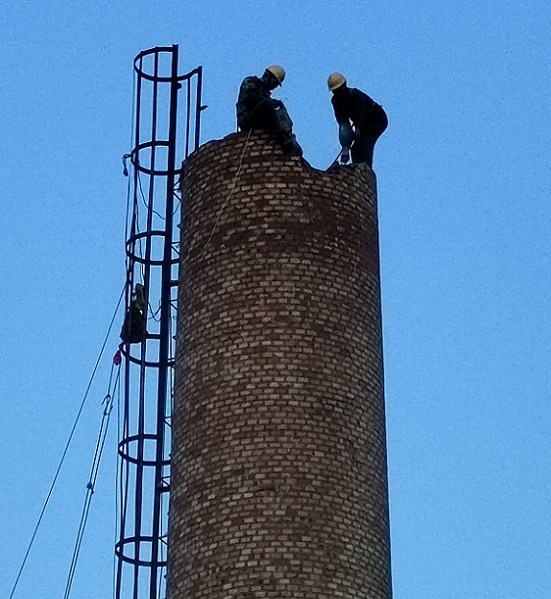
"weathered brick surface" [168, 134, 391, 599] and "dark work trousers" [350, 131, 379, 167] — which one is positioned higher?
"dark work trousers" [350, 131, 379, 167]

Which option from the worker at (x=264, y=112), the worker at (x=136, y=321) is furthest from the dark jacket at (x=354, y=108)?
the worker at (x=136, y=321)

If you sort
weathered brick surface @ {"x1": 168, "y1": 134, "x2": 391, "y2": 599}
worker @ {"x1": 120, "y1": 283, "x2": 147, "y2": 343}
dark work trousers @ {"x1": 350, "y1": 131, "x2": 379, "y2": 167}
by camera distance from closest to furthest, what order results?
weathered brick surface @ {"x1": 168, "y1": 134, "x2": 391, "y2": 599}, dark work trousers @ {"x1": 350, "y1": 131, "x2": 379, "y2": 167}, worker @ {"x1": 120, "y1": 283, "x2": 147, "y2": 343}

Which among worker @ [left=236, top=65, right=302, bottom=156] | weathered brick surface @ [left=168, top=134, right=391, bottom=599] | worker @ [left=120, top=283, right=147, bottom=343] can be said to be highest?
worker @ [left=236, top=65, right=302, bottom=156]

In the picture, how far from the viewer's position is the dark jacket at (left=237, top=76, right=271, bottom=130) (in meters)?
25.9

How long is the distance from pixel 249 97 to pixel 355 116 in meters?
1.82

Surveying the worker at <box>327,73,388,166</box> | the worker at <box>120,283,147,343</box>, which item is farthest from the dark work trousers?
the worker at <box>120,283,147,343</box>

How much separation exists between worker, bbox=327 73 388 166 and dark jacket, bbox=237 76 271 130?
1255 mm

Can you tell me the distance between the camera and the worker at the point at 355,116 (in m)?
→ 26.8

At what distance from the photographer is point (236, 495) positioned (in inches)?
926

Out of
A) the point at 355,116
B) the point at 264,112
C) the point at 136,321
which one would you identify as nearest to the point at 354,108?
the point at 355,116

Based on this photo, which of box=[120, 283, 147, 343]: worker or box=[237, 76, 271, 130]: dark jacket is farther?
box=[120, 283, 147, 343]: worker

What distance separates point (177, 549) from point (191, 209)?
4.94 m

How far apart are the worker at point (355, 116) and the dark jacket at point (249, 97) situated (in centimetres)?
125

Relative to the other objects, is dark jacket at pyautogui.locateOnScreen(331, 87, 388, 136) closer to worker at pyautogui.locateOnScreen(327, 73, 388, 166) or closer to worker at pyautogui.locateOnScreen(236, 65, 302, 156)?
worker at pyautogui.locateOnScreen(327, 73, 388, 166)
